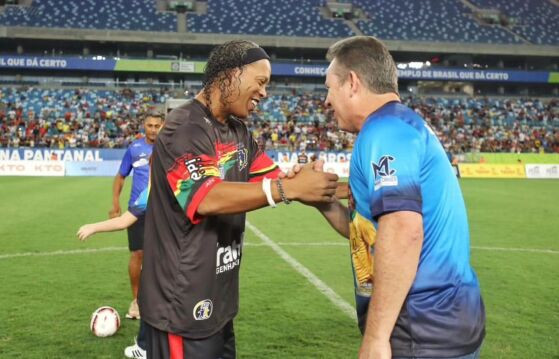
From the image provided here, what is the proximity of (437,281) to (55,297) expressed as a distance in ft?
20.4

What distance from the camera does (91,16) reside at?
1966 inches

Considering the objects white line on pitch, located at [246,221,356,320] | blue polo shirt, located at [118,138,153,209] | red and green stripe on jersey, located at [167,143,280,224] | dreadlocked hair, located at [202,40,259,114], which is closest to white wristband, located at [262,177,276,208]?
red and green stripe on jersey, located at [167,143,280,224]

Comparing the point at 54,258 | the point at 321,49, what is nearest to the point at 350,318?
the point at 54,258

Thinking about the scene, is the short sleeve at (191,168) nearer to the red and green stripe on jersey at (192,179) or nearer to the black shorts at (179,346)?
the red and green stripe on jersey at (192,179)

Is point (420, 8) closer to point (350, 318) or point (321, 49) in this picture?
point (321, 49)

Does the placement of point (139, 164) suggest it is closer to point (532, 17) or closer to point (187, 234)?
point (187, 234)

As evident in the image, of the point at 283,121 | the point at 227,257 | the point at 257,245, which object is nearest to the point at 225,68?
the point at 227,257

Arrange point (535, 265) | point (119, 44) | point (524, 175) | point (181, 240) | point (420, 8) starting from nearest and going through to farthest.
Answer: point (181, 240) < point (535, 265) < point (524, 175) < point (119, 44) < point (420, 8)

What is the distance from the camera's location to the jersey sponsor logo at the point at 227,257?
281 cm

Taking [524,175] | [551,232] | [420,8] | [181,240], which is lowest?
[524,175]

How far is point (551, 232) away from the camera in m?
12.6

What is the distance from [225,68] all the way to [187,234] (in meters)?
0.89

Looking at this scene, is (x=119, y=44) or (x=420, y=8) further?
(x=420, y=8)

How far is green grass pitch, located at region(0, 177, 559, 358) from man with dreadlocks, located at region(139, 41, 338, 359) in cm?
249
